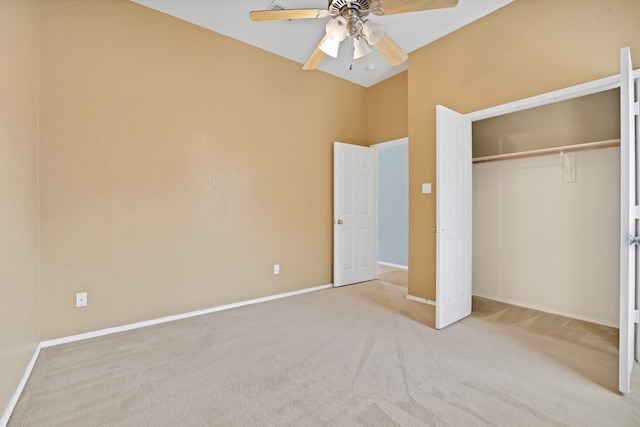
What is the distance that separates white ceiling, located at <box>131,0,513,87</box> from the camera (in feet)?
9.60

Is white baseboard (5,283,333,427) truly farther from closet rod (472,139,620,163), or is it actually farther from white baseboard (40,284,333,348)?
closet rod (472,139,620,163)

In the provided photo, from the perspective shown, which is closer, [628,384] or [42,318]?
[628,384]

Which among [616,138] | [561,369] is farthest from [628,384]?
[616,138]

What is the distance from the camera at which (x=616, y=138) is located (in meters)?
2.85

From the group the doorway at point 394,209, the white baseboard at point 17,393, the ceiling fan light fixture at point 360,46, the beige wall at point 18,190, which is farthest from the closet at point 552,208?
the white baseboard at point 17,393

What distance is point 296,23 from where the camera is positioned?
3209 mm

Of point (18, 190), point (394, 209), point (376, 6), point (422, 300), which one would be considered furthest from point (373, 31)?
point (394, 209)

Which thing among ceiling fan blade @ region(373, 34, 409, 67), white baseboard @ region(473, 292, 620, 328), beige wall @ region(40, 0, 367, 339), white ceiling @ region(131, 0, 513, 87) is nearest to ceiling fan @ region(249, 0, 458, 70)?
ceiling fan blade @ region(373, 34, 409, 67)

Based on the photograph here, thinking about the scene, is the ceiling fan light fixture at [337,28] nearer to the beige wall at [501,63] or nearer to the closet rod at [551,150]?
the beige wall at [501,63]

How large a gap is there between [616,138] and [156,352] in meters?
4.50

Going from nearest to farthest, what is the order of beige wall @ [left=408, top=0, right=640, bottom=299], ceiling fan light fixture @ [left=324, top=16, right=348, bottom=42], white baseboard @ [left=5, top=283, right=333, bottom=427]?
white baseboard @ [left=5, top=283, right=333, bottom=427] → ceiling fan light fixture @ [left=324, top=16, right=348, bottom=42] → beige wall @ [left=408, top=0, right=640, bottom=299]

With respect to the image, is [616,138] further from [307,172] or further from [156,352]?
[156,352]

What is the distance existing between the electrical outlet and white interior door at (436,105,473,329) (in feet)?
10.4

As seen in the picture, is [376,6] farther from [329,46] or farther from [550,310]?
[550,310]
